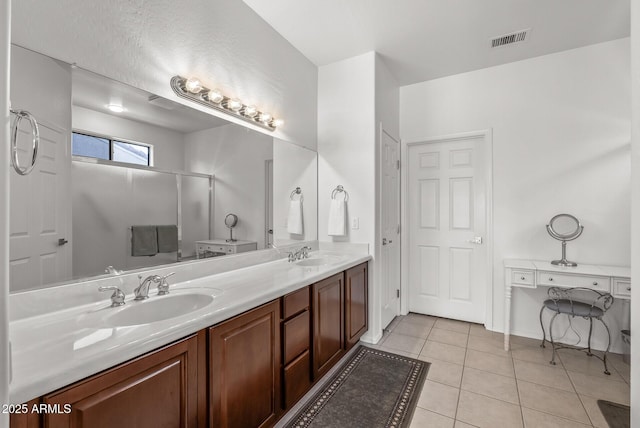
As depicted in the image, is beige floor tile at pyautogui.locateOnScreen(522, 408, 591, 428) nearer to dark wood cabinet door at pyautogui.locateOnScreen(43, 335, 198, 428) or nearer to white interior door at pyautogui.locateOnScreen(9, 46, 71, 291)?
dark wood cabinet door at pyautogui.locateOnScreen(43, 335, 198, 428)

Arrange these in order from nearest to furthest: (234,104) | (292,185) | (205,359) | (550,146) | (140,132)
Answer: (205,359) → (140,132) → (234,104) → (292,185) → (550,146)

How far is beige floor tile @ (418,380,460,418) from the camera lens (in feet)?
5.98

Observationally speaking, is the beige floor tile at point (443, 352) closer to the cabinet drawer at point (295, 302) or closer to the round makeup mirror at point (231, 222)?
the cabinet drawer at point (295, 302)

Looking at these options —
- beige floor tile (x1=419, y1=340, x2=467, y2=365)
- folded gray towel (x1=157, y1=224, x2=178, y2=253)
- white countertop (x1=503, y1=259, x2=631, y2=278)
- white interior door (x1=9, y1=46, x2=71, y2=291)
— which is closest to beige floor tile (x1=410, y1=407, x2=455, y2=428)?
beige floor tile (x1=419, y1=340, x2=467, y2=365)

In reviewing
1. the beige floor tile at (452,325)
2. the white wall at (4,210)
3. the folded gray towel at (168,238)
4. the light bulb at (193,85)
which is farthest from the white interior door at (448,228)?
the white wall at (4,210)

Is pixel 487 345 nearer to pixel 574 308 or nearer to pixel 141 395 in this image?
pixel 574 308

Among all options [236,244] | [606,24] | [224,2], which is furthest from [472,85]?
[236,244]

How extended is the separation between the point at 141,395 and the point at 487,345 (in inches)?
111

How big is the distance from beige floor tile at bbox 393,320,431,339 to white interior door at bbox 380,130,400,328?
0.41ft

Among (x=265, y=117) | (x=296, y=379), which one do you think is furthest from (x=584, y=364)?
(x=265, y=117)

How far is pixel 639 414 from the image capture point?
901 millimetres

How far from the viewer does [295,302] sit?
5.56 feet

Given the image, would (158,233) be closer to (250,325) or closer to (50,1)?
(250,325)

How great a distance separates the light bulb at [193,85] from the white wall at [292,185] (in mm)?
770
